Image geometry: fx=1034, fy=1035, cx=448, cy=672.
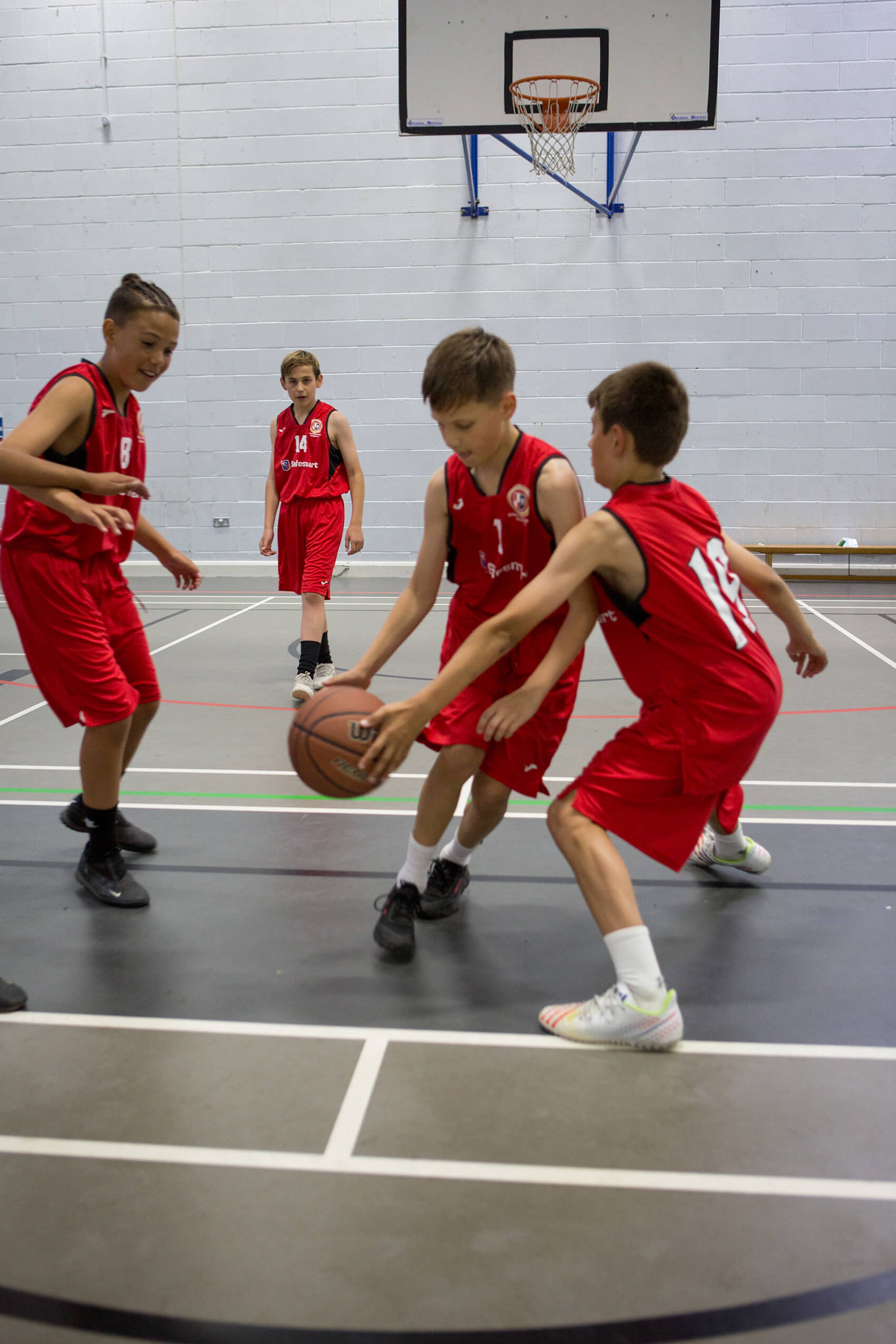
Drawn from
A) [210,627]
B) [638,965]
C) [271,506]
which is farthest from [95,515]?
[210,627]

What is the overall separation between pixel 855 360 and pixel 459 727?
27.0ft

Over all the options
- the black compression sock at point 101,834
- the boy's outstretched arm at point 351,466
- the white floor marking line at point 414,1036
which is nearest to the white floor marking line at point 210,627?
the boy's outstretched arm at point 351,466

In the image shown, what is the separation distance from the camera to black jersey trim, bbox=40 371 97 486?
2574 mm

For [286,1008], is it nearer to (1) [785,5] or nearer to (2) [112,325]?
(2) [112,325]

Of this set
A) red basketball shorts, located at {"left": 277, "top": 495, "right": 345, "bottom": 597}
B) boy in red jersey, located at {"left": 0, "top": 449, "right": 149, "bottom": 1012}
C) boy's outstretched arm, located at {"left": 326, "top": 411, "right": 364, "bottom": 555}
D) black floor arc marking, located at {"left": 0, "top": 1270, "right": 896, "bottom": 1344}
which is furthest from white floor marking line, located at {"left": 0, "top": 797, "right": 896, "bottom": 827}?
boy's outstretched arm, located at {"left": 326, "top": 411, "right": 364, "bottom": 555}

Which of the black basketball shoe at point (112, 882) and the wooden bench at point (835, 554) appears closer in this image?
the black basketball shoe at point (112, 882)

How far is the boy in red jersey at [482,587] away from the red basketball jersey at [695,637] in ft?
0.52

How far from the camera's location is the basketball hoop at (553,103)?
7102 mm

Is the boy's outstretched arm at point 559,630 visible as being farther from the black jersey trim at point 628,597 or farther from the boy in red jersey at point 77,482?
the boy in red jersey at point 77,482

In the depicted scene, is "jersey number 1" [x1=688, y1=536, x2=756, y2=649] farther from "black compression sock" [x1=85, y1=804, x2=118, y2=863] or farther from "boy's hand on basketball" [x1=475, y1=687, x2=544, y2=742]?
"black compression sock" [x1=85, y1=804, x2=118, y2=863]

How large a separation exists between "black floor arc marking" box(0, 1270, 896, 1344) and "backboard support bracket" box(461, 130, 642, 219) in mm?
8722

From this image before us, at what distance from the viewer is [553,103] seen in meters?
7.20

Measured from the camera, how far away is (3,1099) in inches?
73.0

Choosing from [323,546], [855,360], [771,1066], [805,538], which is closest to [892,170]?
[855,360]
